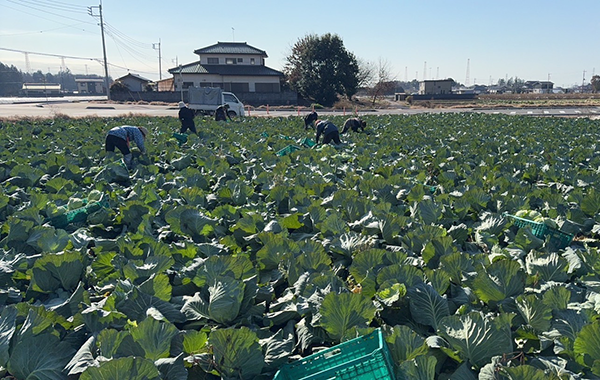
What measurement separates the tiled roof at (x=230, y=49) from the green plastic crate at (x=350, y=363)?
52.8 metres

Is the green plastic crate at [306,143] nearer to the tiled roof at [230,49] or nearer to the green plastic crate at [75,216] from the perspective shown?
the green plastic crate at [75,216]

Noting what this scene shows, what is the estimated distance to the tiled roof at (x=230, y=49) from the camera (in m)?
51.7

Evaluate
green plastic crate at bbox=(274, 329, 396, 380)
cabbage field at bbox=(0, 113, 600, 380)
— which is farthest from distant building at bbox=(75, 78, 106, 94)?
green plastic crate at bbox=(274, 329, 396, 380)

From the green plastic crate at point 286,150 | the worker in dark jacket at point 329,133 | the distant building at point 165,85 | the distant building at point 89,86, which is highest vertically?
the distant building at point 89,86

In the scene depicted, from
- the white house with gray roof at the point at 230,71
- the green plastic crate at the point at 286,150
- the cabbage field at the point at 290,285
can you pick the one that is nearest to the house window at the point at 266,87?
the white house with gray roof at the point at 230,71

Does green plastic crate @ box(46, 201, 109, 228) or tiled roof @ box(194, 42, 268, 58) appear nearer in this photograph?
green plastic crate @ box(46, 201, 109, 228)

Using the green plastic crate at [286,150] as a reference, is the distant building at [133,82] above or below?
above

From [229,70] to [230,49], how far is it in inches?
161

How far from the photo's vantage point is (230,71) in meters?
49.8

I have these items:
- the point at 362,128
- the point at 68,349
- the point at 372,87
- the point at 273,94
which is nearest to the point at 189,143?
the point at 362,128

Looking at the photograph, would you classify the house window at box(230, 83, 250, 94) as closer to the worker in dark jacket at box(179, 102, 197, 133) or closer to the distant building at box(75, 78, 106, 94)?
the worker in dark jacket at box(179, 102, 197, 133)

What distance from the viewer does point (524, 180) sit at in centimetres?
763

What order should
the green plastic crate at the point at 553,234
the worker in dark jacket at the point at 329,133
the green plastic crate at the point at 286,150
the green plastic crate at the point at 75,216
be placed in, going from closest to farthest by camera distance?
the green plastic crate at the point at 553,234 < the green plastic crate at the point at 75,216 < the green plastic crate at the point at 286,150 < the worker in dark jacket at the point at 329,133

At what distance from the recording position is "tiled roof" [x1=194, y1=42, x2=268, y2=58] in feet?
169
